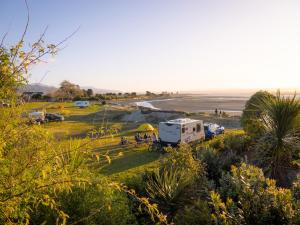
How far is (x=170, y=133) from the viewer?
68.5ft

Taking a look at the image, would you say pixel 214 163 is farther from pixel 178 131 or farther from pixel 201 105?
pixel 201 105

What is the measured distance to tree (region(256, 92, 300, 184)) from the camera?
935 centimetres

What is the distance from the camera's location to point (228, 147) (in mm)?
12859

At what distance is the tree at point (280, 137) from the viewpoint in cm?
935

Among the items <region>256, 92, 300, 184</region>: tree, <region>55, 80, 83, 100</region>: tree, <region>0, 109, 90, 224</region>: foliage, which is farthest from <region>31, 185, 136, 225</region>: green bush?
<region>256, 92, 300, 184</region>: tree

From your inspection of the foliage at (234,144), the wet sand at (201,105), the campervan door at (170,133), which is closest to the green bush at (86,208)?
the foliage at (234,144)

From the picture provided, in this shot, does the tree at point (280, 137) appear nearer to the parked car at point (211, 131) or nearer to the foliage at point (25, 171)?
the foliage at point (25, 171)

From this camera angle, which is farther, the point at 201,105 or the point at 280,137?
the point at 201,105

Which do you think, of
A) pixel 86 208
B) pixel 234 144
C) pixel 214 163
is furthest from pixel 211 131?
pixel 86 208

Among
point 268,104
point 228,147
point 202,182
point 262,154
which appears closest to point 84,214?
point 202,182

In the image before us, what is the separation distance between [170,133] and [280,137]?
11811 millimetres

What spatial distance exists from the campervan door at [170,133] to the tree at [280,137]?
10897 millimetres

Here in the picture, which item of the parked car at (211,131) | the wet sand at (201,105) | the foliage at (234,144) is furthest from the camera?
the wet sand at (201,105)

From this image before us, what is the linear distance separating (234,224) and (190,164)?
3962 millimetres
